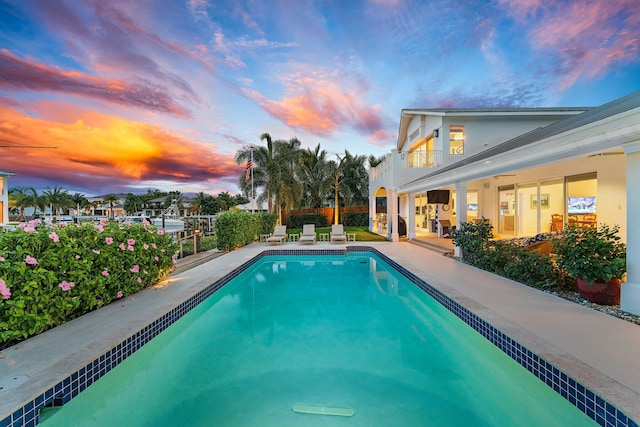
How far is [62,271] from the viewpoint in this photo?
4871mm

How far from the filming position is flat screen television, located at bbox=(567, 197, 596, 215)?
1048 cm

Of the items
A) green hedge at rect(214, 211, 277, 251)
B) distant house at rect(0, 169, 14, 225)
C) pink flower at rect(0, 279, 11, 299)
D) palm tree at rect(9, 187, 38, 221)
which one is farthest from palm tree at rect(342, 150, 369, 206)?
palm tree at rect(9, 187, 38, 221)

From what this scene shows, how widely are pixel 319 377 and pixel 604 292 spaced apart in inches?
208

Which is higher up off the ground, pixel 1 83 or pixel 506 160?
pixel 1 83

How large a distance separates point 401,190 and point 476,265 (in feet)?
26.1

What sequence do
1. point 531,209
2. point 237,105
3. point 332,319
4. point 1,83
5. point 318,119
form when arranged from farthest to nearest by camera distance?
1. point 318,119
2. point 237,105
3. point 1,83
4. point 531,209
5. point 332,319

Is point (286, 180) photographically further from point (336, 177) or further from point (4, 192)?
point (4, 192)

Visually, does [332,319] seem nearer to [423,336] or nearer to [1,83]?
[423,336]

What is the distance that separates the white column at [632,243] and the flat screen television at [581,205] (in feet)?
21.8

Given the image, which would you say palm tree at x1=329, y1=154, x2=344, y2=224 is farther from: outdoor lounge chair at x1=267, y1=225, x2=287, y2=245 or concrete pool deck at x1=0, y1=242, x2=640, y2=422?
concrete pool deck at x1=0, y1=242, x2=640, y2=422

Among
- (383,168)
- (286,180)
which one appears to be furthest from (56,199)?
(383,168)

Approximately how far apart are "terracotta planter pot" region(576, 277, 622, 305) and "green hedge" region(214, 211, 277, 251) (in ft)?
40.6

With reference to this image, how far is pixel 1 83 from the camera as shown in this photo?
563 inches

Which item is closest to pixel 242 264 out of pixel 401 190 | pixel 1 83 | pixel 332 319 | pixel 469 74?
pixel 332 319
